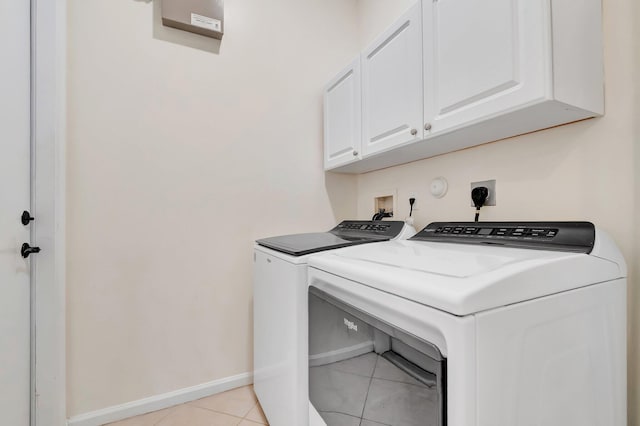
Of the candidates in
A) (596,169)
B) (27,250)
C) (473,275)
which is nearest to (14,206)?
(27,250)

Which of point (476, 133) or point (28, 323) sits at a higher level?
point (476, 133)

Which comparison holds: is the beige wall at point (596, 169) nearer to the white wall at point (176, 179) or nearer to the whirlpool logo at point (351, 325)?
the whirlpool logo at point (351, 325)

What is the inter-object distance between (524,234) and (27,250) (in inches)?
71.7

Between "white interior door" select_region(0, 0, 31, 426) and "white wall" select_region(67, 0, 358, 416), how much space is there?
0.76 feet

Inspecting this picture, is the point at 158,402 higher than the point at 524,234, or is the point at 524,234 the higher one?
the point at 524,234

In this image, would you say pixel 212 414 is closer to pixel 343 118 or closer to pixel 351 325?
pixel 351 325

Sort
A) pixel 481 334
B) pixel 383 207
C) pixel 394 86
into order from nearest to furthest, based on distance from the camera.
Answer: pixel 481 334
pixel 394 86
pixel 383 207

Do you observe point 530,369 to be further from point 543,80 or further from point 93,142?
point 93,142

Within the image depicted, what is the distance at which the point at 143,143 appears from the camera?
1.54m

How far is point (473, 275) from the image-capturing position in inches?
23.2

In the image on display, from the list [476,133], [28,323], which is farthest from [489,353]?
[28,323]

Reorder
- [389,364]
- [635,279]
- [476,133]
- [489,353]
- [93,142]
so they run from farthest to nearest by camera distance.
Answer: [93,142], [476,133], [635,279], [389,364], [489,353]

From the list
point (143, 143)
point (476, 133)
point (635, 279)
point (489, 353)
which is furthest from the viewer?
point (143, 143)

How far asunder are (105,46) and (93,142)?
1.61ft
